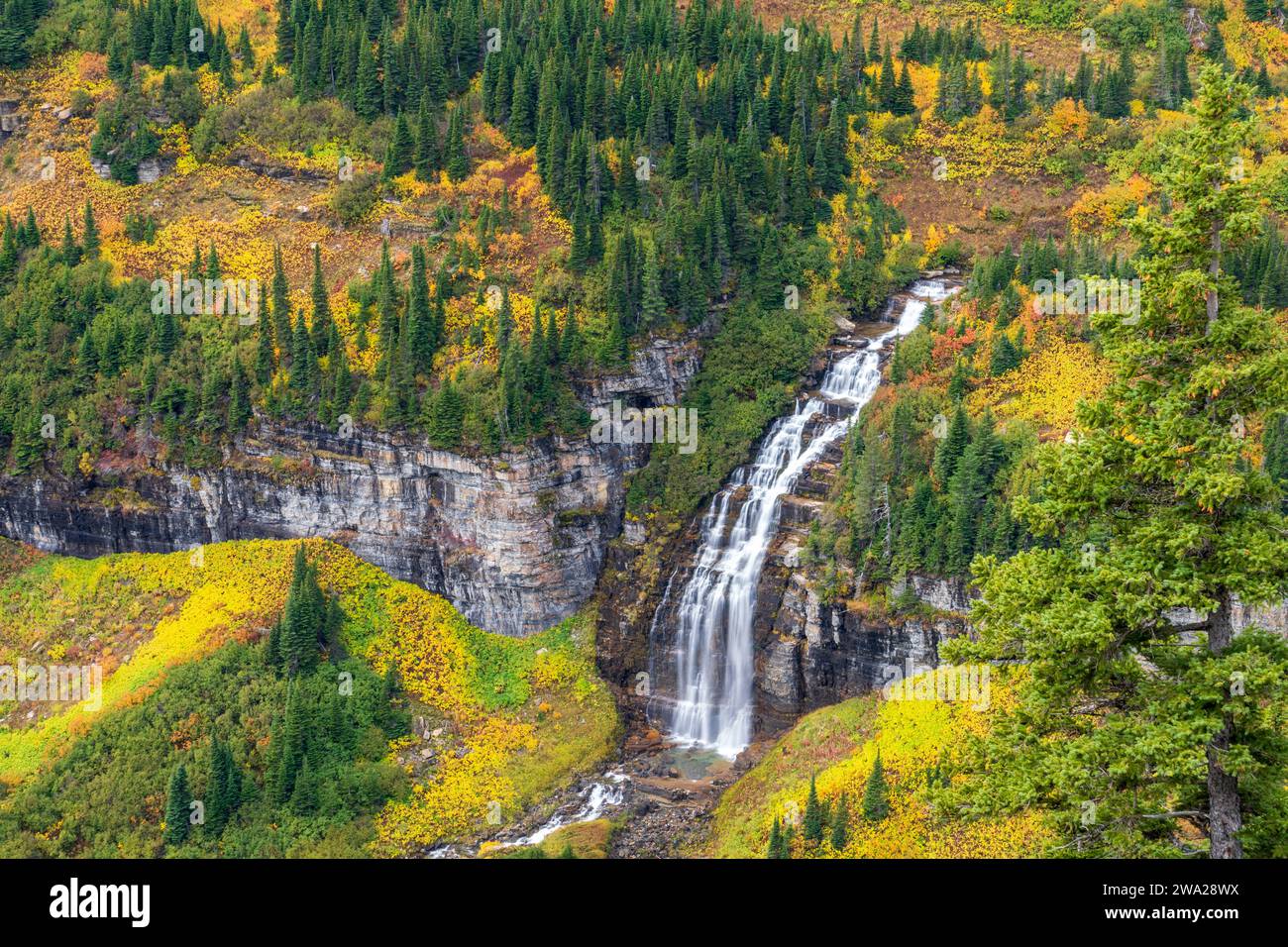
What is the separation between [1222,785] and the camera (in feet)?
79.5

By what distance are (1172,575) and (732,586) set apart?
5846cm

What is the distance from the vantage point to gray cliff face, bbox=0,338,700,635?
8581 centimetres

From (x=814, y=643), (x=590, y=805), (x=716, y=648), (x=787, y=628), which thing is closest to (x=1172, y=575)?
(x=814, y=643)

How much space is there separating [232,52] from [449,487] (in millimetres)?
50421

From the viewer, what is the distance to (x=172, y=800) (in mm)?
72875

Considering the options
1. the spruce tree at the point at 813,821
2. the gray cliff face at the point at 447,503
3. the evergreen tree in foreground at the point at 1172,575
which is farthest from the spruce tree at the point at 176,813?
the evergreen tree in foreground at the point at 1172,575

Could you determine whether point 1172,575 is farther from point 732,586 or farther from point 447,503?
point 447,503

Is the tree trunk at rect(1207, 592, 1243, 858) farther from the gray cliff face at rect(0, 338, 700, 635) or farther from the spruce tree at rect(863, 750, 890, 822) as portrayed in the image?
the gray cliff face at rect(0, 338, 700, 635)

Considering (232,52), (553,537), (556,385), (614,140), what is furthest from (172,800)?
(232,52)

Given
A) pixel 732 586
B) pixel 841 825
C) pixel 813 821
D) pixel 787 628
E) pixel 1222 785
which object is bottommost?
pixel 813 821

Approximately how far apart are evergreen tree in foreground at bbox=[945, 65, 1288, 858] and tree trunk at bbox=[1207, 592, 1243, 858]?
0.11ft

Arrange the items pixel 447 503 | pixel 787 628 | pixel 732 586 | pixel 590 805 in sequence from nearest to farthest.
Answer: pixel 590 805 → pixel 787 628 → pixel 732 586 → pixel 447 503

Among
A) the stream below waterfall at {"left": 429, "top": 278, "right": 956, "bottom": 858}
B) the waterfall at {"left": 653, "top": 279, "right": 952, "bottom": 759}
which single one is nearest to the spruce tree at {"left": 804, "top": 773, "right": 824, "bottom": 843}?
the stream below waterfall at {"left": 429, "top": 278, "right": 956, "bottom": 858}

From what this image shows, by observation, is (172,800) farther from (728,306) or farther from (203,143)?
(203,143)
